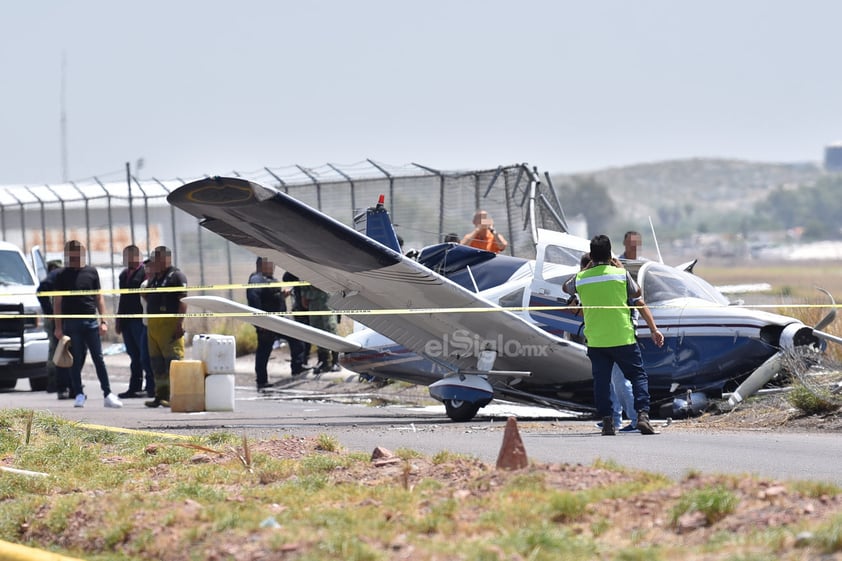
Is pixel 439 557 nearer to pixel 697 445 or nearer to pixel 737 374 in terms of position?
pixel 697 445

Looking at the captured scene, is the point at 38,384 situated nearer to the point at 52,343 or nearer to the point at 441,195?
the point at 52,343

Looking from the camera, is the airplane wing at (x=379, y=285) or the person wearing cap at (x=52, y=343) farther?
the person wearing cap at (x=52, y=343)

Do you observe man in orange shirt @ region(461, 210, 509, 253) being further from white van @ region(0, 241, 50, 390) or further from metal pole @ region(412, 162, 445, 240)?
white van @ region(0, 241, 50, 390)

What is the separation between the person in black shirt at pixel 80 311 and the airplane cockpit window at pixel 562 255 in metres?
5.66

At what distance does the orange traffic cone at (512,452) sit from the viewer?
8.10 m

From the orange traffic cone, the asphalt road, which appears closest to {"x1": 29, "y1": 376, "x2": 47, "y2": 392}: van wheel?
the asphalt road

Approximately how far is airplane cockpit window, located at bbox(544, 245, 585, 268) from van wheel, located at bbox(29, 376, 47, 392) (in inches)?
386

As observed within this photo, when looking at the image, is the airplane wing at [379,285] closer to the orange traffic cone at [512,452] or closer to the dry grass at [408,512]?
the dry grass at [408,512]

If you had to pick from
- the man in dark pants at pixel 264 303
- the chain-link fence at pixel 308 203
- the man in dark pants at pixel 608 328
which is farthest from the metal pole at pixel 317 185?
the man in dark pants at pixel 608 328

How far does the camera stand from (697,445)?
10.8m

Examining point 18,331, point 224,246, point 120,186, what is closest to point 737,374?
point 18,331

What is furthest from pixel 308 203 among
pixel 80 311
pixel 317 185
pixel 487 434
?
pixel 487 434

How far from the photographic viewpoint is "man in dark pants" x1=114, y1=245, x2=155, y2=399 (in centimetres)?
1859

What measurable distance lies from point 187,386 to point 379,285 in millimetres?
3235
